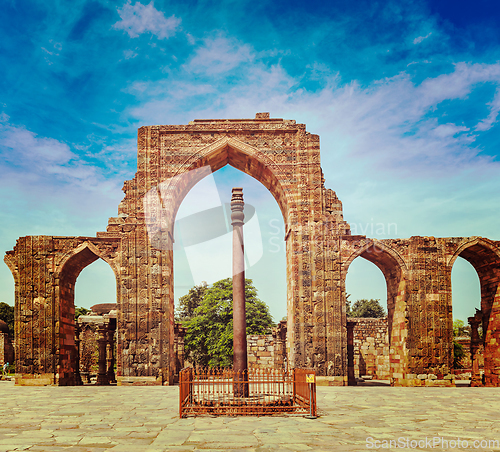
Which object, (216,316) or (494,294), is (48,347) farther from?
(216,316)

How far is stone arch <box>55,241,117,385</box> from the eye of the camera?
1458cm

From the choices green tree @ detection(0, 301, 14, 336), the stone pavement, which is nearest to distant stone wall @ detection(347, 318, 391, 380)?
the stone pavement

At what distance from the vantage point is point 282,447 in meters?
5.35

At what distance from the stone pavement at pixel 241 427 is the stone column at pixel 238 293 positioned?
5.12ft

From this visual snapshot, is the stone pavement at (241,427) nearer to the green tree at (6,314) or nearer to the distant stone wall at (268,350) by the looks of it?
the distant stone wall at (268,350)

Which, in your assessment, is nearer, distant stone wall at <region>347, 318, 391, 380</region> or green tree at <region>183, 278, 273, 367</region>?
distant stone wall at <region>347, 318, 391, 380</region>

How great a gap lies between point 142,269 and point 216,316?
18211mm

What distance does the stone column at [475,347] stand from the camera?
15.4 metres

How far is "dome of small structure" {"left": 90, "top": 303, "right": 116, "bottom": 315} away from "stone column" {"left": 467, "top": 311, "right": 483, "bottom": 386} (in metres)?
16.8

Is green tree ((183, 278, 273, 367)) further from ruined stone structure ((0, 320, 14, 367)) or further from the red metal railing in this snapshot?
the red metal railing

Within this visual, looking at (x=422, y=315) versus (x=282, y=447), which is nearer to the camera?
(x=282, y=447)

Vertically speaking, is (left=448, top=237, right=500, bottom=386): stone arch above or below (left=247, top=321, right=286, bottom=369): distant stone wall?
above

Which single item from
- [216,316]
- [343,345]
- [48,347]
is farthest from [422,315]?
[216,316]

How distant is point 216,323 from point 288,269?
16.3 meters
